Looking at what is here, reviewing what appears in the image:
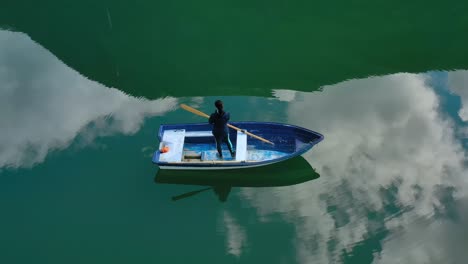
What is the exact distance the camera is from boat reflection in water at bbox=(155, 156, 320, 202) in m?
11.9

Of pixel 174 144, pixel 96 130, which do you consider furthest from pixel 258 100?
pixel 96 130

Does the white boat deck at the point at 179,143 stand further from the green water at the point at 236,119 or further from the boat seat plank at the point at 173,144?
the green water at the point at 236,119

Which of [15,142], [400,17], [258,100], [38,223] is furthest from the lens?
[400,17]

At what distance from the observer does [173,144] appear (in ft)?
39.4

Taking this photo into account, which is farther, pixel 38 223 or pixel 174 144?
pixel 174 144

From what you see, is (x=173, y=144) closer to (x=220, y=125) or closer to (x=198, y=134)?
(x=198, y=134)

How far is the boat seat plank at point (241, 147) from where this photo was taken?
11.6 meters

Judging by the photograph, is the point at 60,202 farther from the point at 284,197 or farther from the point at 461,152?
the point at 461,152

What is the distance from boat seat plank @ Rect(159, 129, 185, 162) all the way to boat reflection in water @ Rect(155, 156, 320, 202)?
68 centimetres

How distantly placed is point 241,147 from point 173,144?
A: 1854 millimetres

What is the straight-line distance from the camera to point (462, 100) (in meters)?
13.9

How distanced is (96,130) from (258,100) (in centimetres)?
515

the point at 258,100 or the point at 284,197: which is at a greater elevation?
the point at 258,100

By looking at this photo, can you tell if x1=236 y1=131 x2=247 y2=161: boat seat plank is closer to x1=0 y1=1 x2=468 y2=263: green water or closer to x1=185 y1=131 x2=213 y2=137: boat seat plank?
x1=0 y1=1 x2=468 y2=263: green water
